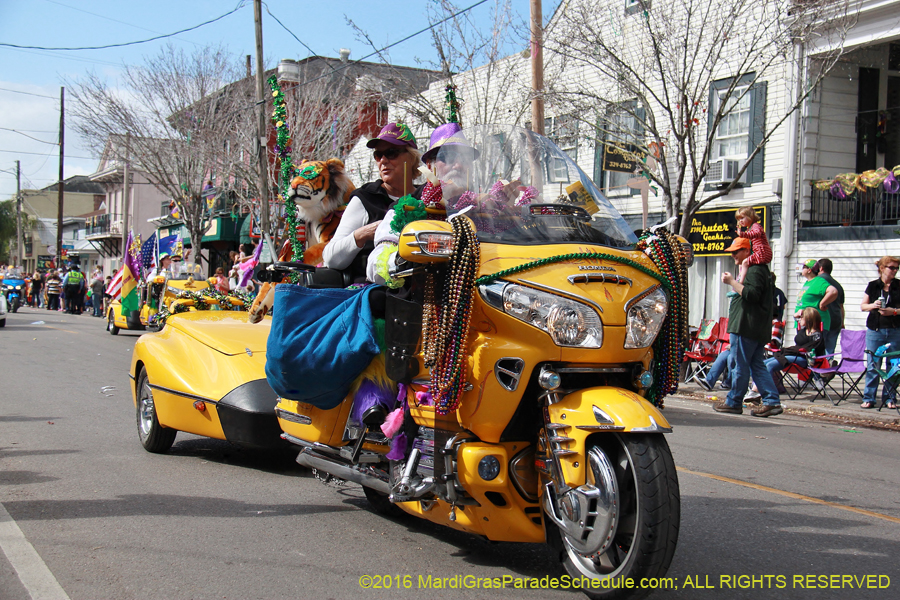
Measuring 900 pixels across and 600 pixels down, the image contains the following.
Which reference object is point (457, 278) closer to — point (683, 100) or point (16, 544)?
point (16, 544)

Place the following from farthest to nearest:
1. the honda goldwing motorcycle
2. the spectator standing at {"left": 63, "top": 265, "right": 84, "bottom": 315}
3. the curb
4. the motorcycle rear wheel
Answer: the spectator standing at {"left": 63, "top": 265, "right": 84, "bottom": 315}
the curb
the motorcycle rear wheel
the honda goldwing motorcycle

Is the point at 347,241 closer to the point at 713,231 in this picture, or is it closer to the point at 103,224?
the point at 713,231

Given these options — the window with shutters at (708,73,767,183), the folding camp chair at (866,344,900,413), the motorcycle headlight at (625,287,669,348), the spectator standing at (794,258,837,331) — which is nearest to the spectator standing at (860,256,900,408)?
the folding camp chair at (866,344,900,413)

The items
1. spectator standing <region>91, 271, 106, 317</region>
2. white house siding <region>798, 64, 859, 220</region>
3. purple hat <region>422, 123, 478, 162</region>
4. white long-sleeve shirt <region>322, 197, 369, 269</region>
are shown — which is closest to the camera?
purple hat <region>422, 123, 478, 162</region>

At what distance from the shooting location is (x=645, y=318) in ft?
11.4

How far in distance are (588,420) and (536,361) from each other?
32cm

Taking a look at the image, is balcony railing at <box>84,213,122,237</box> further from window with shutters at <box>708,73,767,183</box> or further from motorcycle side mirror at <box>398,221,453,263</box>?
motorcycle side mirror at <box>398,221,453,263</box>

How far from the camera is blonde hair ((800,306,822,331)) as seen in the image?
11719mm

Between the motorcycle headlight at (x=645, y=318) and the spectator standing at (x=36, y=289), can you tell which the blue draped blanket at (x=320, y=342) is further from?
the spectator standing at (x=36, y=289)

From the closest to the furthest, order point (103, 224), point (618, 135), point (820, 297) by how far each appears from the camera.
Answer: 1. point (820, 297)
2. point (618, 135)
3. point (103, 224)

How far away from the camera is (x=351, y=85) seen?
28703mm

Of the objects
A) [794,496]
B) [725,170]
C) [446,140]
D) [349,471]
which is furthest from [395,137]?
[725,170]

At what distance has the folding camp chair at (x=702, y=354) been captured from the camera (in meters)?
12.8

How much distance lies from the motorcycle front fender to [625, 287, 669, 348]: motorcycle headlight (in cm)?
25
